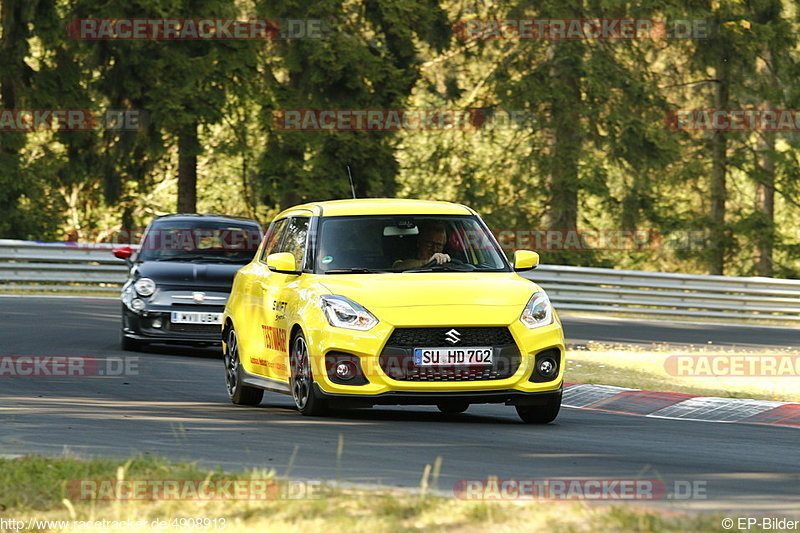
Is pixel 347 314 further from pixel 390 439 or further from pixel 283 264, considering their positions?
pixel 390 439

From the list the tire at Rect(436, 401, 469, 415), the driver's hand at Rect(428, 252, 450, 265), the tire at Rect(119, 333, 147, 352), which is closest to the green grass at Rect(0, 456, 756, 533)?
the driver's hand at Rect(428, 252, 450, 265)

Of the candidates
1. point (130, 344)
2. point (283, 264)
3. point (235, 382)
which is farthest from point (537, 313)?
point (130, 344)

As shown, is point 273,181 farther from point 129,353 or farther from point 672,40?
point 129,353

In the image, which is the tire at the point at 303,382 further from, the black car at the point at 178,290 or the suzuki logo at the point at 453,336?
the black car at the point at 178,290

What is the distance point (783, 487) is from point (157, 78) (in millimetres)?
28420

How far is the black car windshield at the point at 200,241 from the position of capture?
1797 cm

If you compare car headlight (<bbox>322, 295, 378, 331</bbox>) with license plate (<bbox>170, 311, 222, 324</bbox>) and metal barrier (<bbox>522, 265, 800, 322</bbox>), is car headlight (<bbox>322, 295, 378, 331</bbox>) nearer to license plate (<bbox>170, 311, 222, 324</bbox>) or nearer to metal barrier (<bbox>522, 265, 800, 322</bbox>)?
license plate (<bbox>170, 311, 222, 324</bbox>)

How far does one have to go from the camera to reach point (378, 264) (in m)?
11.2

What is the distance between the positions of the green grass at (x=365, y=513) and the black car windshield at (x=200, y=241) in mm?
11063

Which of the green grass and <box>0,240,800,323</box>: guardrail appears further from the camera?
<box>0,240,800,323</box>: guardrail

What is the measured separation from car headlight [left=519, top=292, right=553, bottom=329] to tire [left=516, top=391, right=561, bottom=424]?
0.58 meters

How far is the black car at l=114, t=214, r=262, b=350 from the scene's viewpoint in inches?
674

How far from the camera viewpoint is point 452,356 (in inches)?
404

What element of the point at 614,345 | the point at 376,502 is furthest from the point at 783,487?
the point at 614,345
